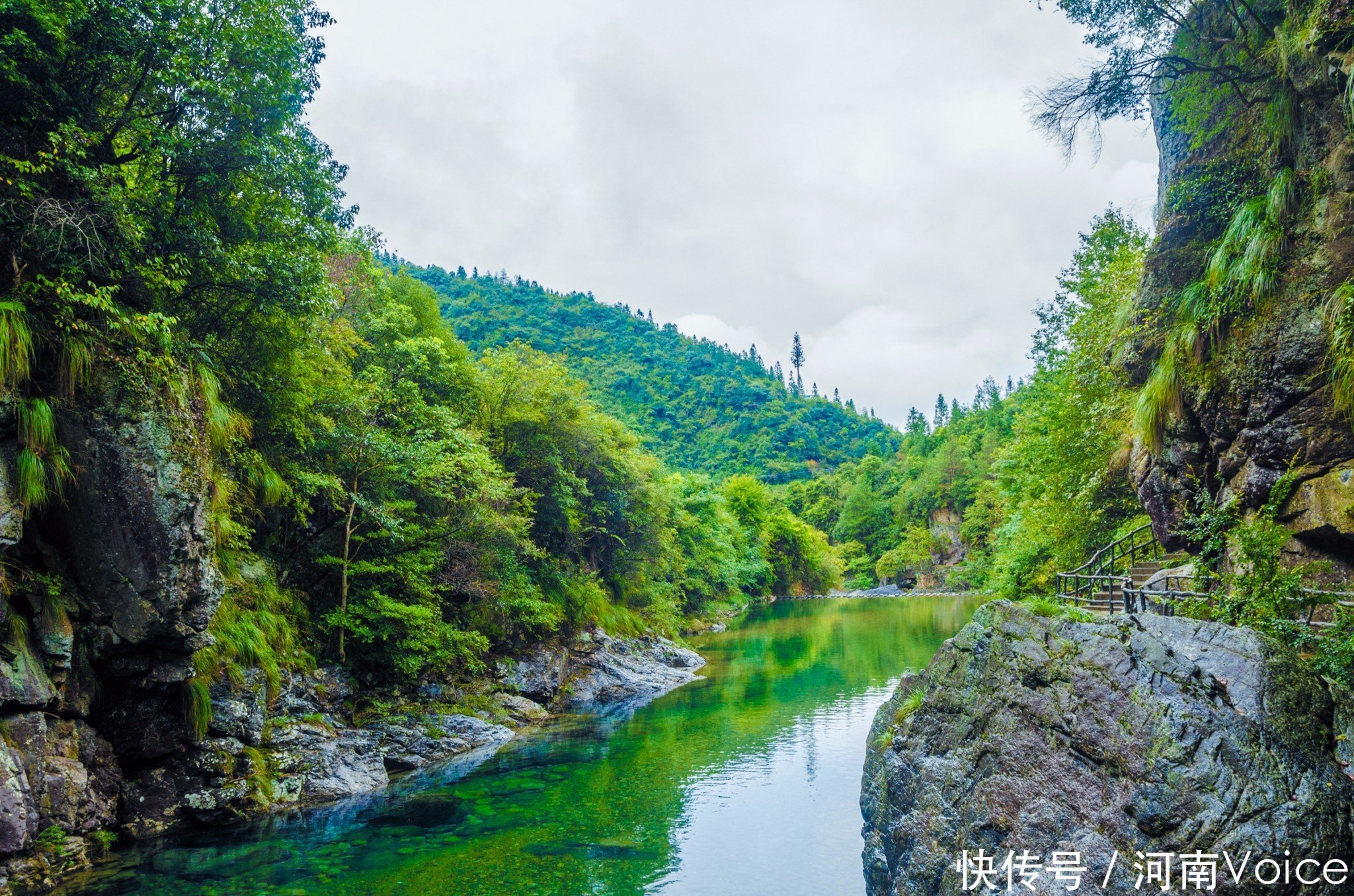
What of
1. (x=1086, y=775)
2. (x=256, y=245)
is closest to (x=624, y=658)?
(x=256, y=245)

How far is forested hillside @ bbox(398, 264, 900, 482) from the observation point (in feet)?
451

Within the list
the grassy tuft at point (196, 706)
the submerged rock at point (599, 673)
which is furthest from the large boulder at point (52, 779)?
the submerged rock at point (599, 673)

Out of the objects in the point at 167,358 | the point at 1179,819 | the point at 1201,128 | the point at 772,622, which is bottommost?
the point at 772,622

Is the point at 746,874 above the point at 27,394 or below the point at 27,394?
below

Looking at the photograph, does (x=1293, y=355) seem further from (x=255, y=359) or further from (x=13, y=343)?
(x=255, y=359)

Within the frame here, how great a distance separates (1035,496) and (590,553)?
1909cm

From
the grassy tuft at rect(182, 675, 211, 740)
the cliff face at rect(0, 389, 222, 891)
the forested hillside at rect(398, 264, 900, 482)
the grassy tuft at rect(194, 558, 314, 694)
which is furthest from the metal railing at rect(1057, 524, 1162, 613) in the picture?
the forested hillside at rect(398, 264, 900, 482)

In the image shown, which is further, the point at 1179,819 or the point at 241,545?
the point at 241,545

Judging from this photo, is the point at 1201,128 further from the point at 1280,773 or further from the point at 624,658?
the point at 624,658

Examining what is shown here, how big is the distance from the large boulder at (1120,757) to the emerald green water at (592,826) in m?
2.90

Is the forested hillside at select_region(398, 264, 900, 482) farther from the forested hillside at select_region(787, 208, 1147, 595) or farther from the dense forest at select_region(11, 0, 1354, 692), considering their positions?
the dense forest at select_region(11, 0, 1354, 692)

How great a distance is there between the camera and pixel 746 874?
12117 millimetres

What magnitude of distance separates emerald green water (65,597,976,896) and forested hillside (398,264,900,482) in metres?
104

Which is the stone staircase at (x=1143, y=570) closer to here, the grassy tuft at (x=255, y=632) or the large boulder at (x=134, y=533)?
the large boulder at (x=134, y=533)
